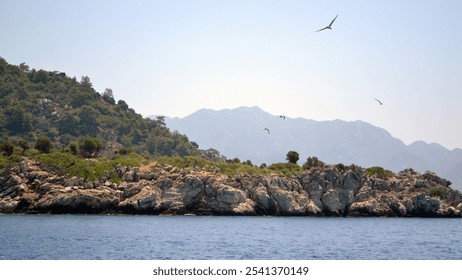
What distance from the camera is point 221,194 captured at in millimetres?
124750

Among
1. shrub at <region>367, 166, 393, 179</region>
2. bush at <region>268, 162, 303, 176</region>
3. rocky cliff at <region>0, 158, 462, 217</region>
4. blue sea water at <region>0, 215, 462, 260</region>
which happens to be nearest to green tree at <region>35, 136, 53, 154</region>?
rocky cliff at <region>0, 158, 462, 217</region>

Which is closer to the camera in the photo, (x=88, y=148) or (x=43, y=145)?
(x=43, y=145)

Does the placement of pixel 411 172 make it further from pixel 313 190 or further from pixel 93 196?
pixel 93 196

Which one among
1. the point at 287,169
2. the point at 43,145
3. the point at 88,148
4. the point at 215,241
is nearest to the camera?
the point at 215,241

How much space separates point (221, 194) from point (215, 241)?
164 ft

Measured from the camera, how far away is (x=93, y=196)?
11931 cm

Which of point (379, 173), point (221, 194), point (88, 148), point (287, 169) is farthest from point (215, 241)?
point (379, 173)

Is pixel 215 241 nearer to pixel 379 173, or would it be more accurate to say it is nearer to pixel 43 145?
pixel 43 145

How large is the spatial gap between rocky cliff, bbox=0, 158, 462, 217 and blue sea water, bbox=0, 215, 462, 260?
18.4 meters

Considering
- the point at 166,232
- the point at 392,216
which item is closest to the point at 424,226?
the point at 392,216

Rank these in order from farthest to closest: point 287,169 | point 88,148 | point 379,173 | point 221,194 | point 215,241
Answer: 1. point 379,173
2. point 88,148
3. point 287,169
4. point 221,194
5. point 215,241

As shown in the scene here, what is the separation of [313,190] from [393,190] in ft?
69.2

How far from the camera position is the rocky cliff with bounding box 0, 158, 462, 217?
118500mm
